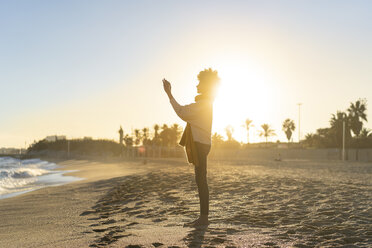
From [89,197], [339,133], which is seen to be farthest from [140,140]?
[89,197]

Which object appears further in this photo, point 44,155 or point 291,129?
point 44,155

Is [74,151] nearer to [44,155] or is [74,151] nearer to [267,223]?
[44,155]

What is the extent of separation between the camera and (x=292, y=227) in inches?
152

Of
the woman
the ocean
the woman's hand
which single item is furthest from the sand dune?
the ocean

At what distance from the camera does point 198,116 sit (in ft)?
13.0

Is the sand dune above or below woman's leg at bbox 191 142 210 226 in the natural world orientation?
below

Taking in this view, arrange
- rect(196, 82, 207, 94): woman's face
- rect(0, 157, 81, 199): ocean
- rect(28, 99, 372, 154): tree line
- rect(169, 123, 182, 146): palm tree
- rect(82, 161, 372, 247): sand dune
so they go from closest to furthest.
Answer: rect(82, 161, 372, 247): sand dune, rect(196, 82, 207, 94): woman's face, rect(0, 157, 81, 199): ocean, rect(28, 99, 372, 154): tree line, rect(169, 123, 182, 146): palm tree

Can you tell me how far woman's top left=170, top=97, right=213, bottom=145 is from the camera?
12.8 ft

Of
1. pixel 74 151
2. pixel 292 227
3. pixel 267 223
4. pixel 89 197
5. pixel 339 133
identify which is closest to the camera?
pixel 292 227

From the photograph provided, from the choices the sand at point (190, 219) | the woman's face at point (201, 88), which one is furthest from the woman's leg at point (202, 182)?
the woman's face at point (201, 88)

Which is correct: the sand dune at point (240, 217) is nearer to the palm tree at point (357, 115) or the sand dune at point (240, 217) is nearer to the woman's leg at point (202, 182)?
the woman's leg at point (202, 182)

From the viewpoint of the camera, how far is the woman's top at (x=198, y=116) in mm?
3889

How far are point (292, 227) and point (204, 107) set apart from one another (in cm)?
171

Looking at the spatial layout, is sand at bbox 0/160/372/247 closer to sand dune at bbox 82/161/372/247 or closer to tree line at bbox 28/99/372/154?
sand dune at bbox 82/161/372/247
